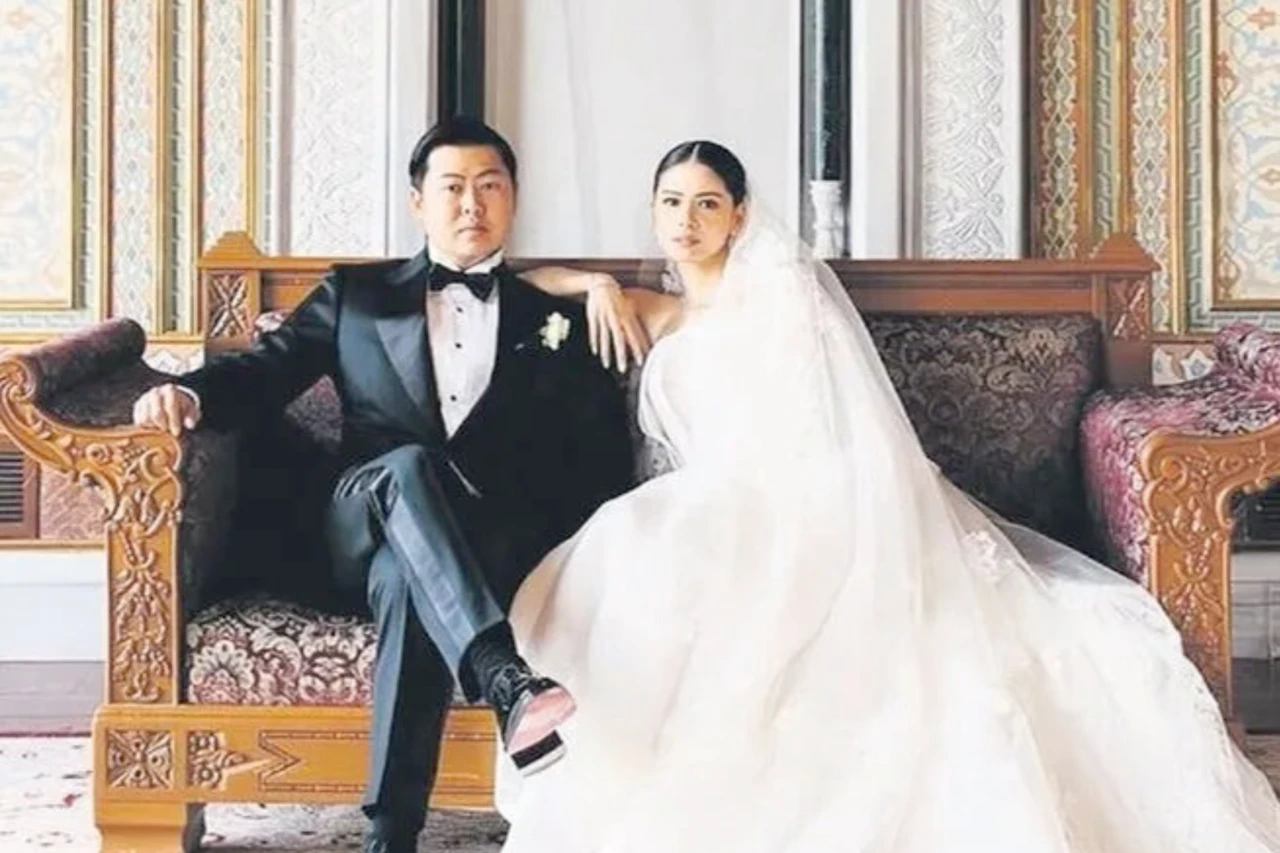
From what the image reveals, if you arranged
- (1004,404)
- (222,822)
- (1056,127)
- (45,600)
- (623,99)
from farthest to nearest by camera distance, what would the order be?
(623,99), (1056,127), (45,600), (1004,404), (222,822)

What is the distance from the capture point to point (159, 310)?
4.09 metres

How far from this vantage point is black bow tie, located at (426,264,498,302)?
9.12ft

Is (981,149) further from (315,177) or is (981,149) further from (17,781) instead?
(17,781)

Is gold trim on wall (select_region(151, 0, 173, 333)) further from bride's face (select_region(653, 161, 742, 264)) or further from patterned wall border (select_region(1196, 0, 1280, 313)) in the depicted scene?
patterned wall border (select_region(1196, 0, 1280, 313))

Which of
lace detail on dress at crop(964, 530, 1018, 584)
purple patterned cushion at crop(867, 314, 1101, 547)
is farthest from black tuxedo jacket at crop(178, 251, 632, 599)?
lace detail on dress at crop(964, 530, 1018, 584)

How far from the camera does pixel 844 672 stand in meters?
2.24

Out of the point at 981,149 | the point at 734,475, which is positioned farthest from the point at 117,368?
the point at 981,149

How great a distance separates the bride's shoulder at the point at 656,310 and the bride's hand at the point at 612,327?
0.03m

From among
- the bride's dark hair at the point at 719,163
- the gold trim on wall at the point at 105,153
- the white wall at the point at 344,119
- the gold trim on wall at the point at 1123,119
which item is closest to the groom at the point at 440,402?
the bride's dark hair at the point at 719,163

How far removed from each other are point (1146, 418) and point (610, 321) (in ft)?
3.11

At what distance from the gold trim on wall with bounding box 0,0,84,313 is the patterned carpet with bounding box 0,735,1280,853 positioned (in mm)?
1419

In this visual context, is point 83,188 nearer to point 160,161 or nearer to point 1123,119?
point 160,161

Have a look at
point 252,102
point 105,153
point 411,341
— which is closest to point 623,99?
point 252,102

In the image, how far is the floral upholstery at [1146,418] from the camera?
8.14ft
